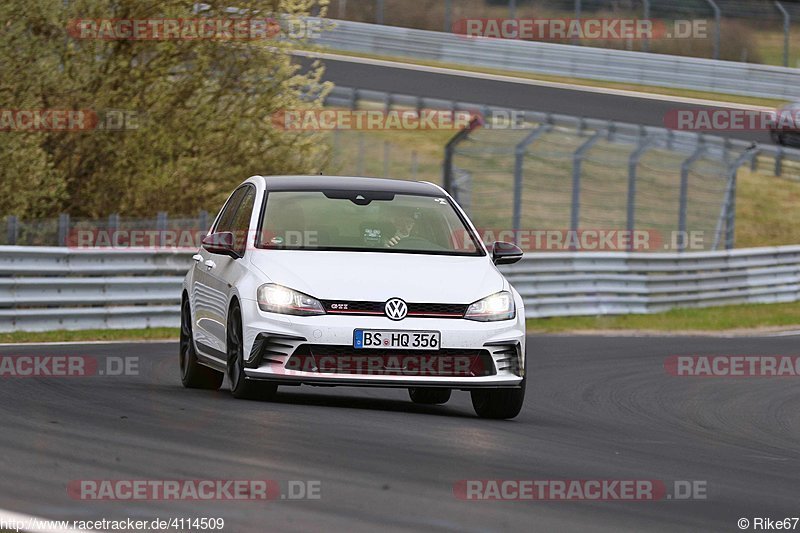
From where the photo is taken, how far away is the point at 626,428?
34.7 ft

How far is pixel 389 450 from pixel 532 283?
14537mm

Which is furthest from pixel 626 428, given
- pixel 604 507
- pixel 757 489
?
pixel 604 507

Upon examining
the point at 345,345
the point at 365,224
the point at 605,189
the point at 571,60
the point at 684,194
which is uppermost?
the point at 365,224

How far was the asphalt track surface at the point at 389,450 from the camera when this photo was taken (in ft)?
21.4

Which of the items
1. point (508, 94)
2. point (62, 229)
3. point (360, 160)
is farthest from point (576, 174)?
point (508, 94)

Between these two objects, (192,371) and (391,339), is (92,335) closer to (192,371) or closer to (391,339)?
(192,371)

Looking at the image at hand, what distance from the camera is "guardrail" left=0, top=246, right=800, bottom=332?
17125 mm

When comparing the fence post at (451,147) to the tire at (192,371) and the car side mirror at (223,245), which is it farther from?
the car side mirror at (223,245)

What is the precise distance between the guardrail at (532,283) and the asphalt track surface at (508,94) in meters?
11.9

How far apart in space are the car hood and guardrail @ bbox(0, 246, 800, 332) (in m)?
7.21

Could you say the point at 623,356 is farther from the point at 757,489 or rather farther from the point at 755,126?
the point at 755,126

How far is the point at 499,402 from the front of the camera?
10.4 metres

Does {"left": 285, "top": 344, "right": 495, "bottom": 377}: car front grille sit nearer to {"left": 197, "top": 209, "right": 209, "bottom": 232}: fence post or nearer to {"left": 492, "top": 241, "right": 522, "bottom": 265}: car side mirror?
{"left": 492, "top": 241, "right": 522, "bottom": 265}: car side mirror

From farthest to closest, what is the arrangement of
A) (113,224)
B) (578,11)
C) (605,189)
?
(578,11) → (605,189) → (113,224)
